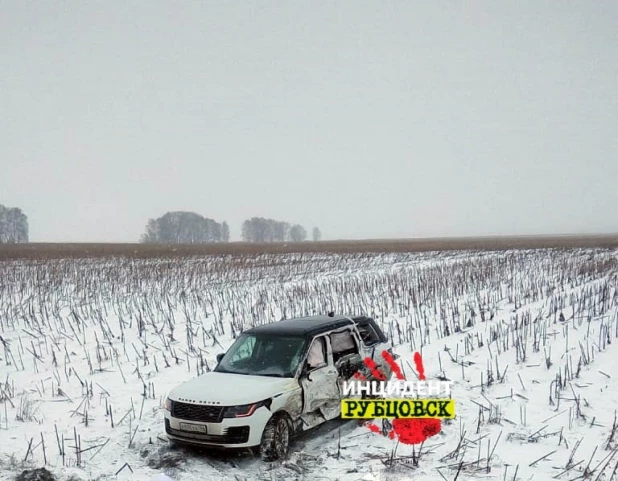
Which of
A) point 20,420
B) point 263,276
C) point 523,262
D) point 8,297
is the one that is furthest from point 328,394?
point 523,262

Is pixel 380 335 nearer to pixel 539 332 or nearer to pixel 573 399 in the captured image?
pixel 573 399

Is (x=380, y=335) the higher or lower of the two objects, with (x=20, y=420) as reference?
higher

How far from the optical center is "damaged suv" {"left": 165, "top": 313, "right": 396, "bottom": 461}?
6902mm

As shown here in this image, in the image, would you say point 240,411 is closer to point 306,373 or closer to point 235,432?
point 235,432

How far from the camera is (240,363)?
321 inches

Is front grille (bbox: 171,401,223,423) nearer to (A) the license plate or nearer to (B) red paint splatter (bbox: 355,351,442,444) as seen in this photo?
(A) the license plate

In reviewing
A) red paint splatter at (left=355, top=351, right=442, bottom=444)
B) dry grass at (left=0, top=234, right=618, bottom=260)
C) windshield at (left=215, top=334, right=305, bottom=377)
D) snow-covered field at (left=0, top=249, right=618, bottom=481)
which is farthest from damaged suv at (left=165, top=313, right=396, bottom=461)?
dry grass at (left=0, top=234, right=618, bottom=260)

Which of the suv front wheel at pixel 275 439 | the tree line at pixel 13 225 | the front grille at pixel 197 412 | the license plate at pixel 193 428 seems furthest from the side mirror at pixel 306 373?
the tree line at pixel 13 225

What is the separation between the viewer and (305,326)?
842 cm

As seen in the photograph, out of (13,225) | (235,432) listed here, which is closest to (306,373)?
(235,432)

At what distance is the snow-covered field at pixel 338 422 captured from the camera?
710cm

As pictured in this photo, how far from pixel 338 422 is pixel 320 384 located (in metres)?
1.14

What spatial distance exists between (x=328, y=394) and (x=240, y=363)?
129 cm

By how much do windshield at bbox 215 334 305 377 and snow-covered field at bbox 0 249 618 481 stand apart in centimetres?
108
